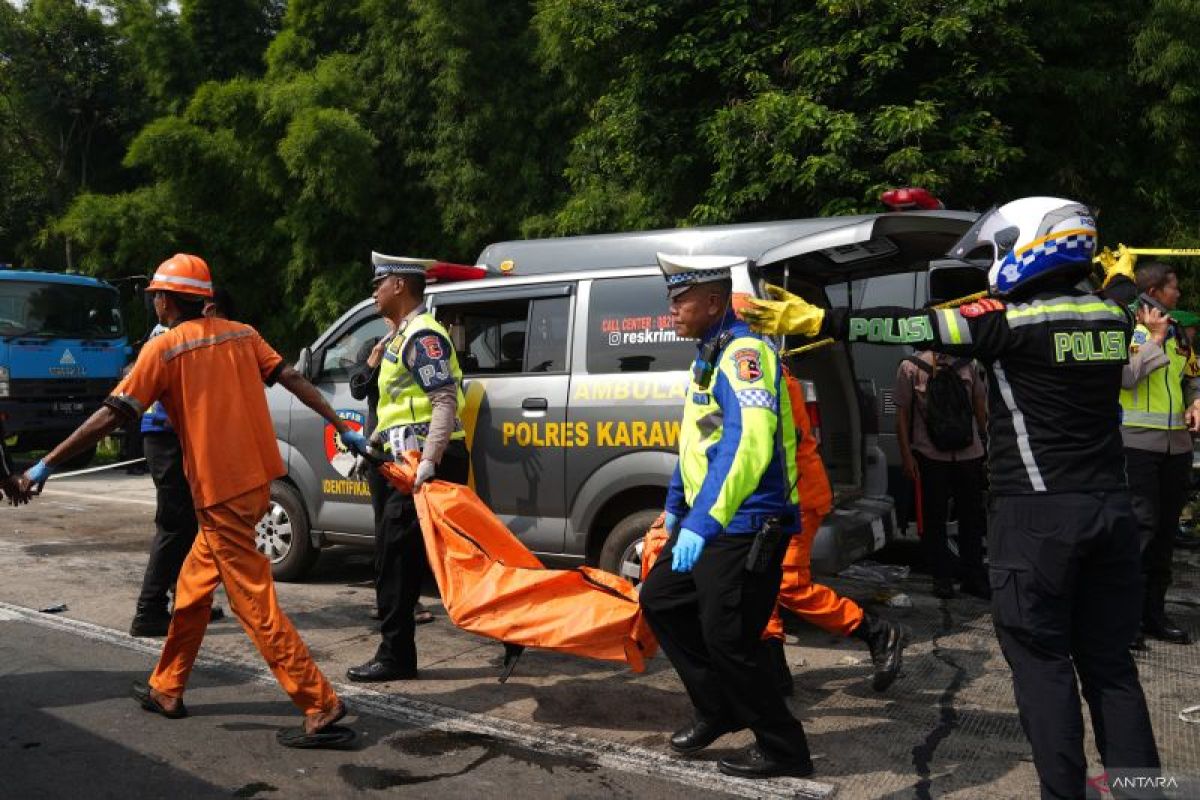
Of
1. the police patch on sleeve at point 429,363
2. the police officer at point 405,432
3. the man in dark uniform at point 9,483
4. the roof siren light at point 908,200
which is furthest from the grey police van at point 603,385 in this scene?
the man in dark uniform at point 9,483

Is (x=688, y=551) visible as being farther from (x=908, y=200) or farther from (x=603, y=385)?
(x=908, y=200)

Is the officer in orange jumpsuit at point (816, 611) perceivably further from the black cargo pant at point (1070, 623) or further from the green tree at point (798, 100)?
the green tree at point (798, 100)

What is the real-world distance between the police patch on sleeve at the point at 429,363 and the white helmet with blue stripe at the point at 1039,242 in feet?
8.64

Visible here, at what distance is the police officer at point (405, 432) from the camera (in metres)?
5.00

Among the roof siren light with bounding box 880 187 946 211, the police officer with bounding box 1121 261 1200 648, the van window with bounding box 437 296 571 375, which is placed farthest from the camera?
the roof siren light with bounding box 880 187 946 211

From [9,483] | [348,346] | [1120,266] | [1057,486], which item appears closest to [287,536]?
[348,346]

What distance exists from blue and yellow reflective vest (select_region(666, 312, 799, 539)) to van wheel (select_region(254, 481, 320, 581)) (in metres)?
3.95

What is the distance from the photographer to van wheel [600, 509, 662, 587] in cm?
571

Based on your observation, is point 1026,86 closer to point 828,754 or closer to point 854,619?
point 854,619

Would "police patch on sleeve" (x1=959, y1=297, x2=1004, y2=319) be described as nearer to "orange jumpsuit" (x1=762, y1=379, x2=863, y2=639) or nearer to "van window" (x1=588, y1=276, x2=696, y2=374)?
"orange jumpsuit" (x1=762, y1=379, x2=863, y2=639)

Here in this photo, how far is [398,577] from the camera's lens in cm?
499

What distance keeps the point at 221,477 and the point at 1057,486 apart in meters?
3.11

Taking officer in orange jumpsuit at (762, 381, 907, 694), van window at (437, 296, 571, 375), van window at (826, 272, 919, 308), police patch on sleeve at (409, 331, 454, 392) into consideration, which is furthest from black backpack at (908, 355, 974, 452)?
police patch on sleeve at (409, 331, 454, 392)

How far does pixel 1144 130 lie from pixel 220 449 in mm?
10803
